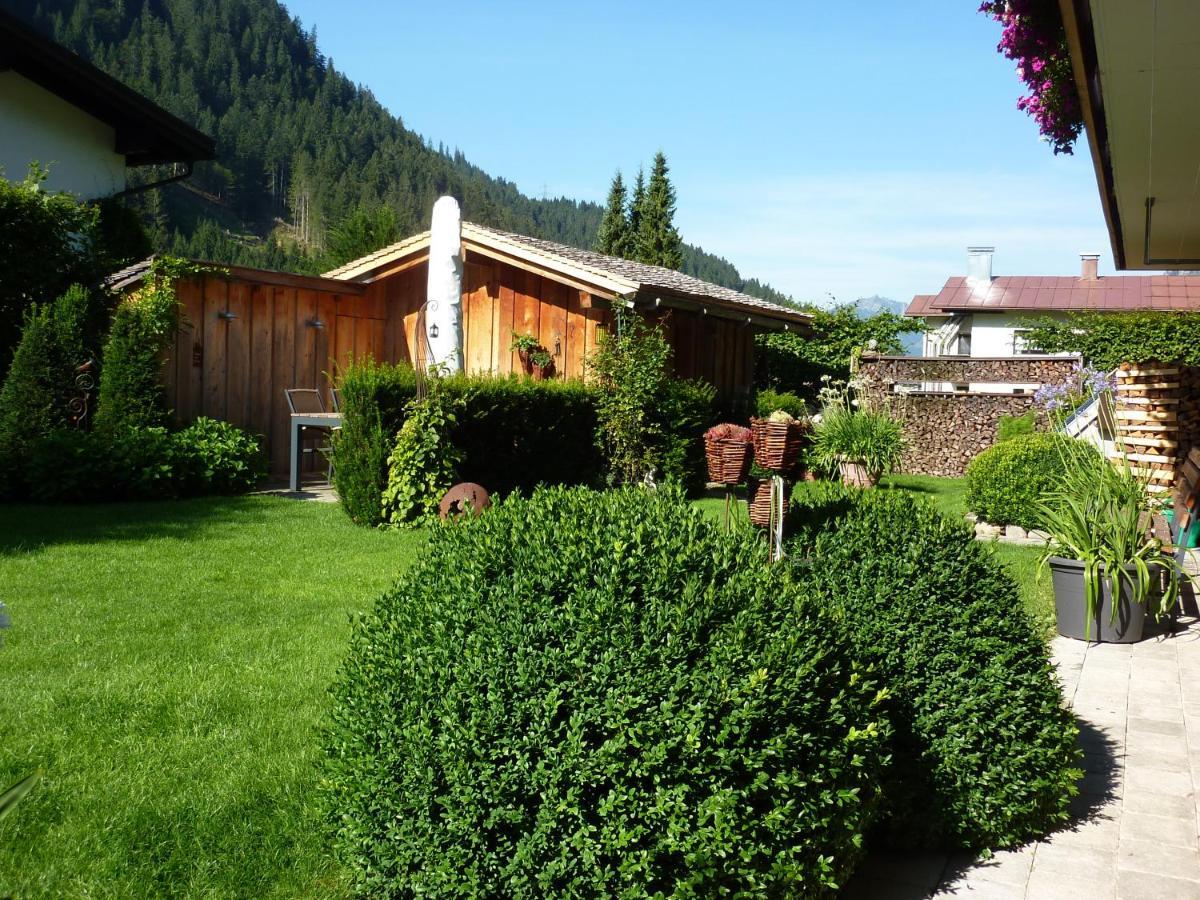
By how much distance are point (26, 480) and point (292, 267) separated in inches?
1703

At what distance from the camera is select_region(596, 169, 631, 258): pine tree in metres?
41.7

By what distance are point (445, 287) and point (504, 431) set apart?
1899 mm

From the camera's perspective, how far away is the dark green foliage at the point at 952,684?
3.31 m

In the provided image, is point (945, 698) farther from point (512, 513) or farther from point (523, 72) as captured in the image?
point (523, 72)

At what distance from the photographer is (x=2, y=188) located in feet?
38.9

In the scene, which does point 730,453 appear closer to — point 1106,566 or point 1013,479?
point 1106,566

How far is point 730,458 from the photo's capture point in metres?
4.73

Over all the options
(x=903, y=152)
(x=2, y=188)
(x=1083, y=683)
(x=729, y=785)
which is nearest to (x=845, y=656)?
(x=729, y=785)

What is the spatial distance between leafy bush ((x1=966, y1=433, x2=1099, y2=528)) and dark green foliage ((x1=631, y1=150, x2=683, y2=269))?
29935 millimetres

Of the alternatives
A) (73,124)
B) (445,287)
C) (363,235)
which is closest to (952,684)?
(445,287)

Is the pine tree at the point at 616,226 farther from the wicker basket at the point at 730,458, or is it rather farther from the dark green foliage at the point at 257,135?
the wicker basket at the point at 730,458

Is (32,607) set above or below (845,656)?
below

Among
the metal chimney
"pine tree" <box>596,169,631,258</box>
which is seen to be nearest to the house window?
the metal chimney

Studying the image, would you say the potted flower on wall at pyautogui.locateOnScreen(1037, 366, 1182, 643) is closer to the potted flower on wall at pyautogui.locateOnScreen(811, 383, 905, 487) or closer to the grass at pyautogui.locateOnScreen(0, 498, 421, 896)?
the grass at pyautogui.locateOnScreen(0, 498, 421, 896)
